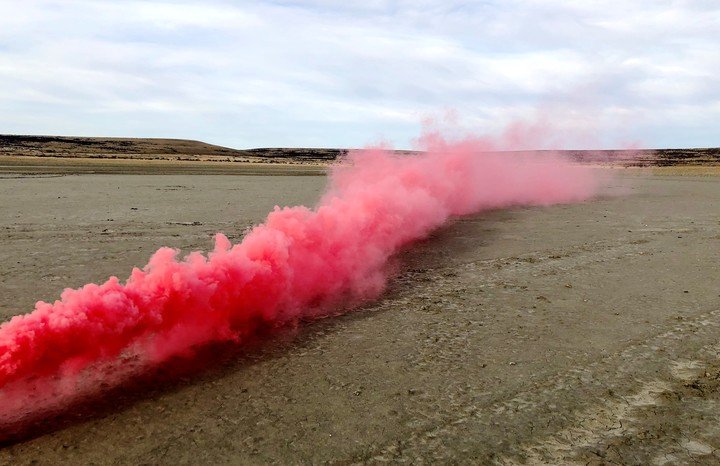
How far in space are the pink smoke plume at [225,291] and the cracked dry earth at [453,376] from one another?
2.50 ft

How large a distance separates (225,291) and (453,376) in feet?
10.5

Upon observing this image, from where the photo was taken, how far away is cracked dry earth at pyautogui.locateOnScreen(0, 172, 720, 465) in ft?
13.2

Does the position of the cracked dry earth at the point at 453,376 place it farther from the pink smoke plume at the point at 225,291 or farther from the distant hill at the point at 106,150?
the distant hill at the point at 106,150

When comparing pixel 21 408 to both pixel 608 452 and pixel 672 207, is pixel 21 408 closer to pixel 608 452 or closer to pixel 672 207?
pixel 608 452

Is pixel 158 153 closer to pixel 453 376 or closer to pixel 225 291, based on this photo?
pixel 225 291

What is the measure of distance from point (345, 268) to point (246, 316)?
2.70 m

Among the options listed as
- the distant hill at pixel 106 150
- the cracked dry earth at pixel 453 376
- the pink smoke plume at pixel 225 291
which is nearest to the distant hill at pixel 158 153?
the distant hill at pixel 106 150

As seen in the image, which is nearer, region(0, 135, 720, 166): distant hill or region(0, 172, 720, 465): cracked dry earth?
region(0, 172, 720, 465): cracked dry earth

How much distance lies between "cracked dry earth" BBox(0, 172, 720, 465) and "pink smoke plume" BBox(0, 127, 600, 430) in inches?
30.0

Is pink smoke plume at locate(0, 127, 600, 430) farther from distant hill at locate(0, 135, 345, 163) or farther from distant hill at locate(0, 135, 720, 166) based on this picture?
distant hill at locate(0, 135, 345, 163)

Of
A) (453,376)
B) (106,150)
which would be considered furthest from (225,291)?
(106,150)

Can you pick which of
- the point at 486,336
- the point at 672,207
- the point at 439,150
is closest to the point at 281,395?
the point at 486,336

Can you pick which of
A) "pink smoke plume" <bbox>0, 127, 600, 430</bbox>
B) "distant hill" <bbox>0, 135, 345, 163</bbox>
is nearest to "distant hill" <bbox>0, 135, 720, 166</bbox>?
"distant hill" <bbox>0, 135, 345, 163</bbox>

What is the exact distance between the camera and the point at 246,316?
23.3ft
